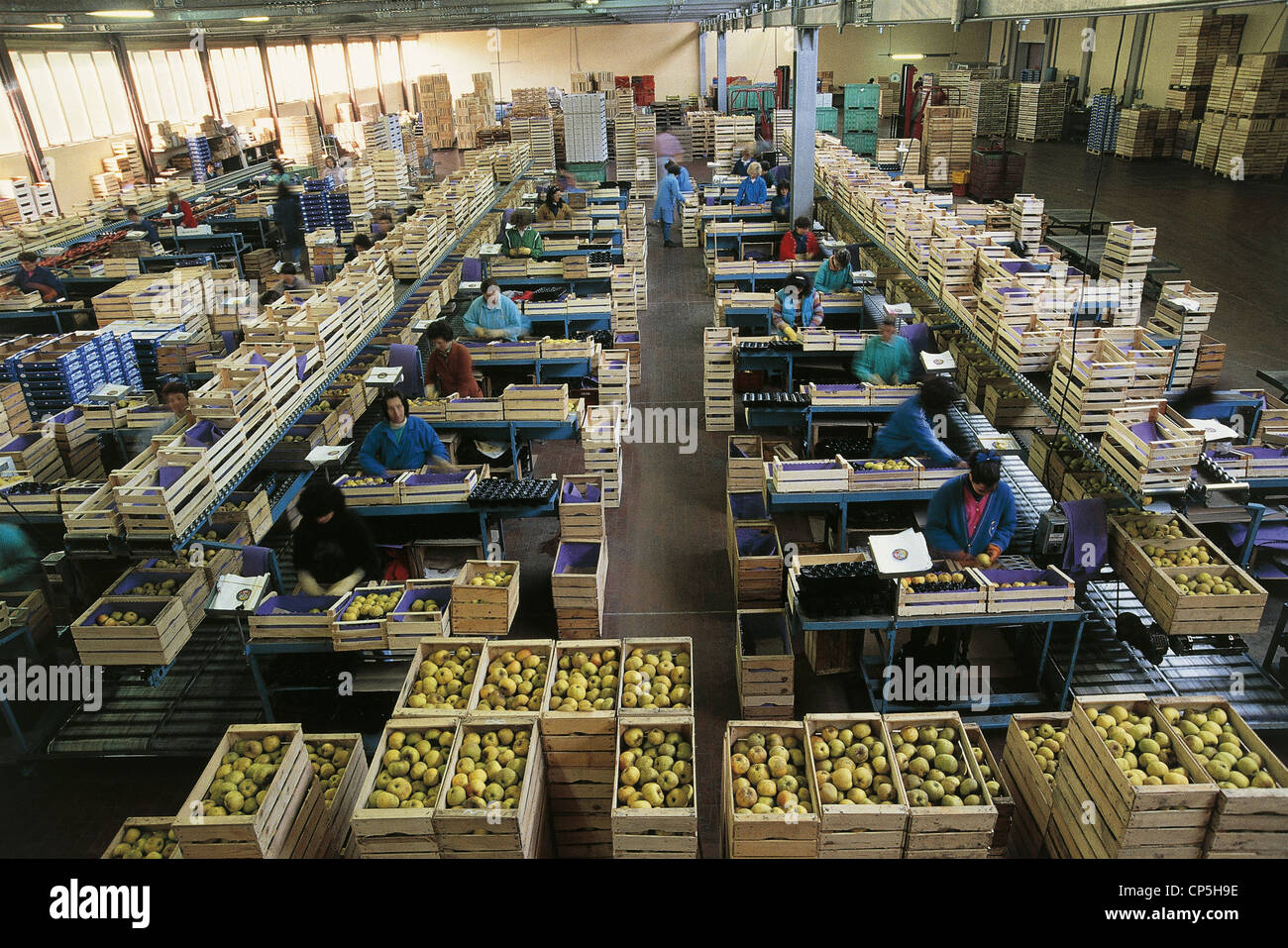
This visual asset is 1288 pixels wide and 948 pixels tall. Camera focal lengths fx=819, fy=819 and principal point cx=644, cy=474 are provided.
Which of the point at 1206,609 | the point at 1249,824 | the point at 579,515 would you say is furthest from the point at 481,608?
the point at 1206,609

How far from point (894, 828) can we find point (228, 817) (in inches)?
131

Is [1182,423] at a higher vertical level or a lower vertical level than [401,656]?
higher

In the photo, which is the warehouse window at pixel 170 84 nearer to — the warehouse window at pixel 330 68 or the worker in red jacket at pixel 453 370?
the warehouse window at pixel 330 68

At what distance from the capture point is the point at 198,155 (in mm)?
25172

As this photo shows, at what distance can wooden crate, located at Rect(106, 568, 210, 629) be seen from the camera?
6.79 meters

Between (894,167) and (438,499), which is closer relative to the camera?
(438,499)

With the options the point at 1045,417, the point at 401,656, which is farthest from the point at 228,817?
the point at 1045,417

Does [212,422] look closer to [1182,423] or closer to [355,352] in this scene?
[355,352]

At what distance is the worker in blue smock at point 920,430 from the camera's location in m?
7.55

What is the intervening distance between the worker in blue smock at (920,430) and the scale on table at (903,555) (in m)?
2.41

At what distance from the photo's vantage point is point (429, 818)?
159 inches

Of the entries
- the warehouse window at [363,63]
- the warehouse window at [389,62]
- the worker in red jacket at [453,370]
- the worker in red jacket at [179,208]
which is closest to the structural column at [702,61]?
the warehouse window at [389,62]

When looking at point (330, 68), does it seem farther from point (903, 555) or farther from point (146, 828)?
point (903, 555)

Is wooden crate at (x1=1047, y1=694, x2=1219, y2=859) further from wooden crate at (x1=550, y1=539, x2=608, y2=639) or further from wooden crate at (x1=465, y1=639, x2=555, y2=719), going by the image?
wooden crate at (x1=550, y1=539, x2=608, y2=639)
